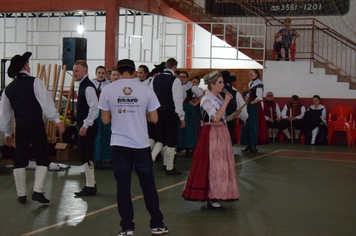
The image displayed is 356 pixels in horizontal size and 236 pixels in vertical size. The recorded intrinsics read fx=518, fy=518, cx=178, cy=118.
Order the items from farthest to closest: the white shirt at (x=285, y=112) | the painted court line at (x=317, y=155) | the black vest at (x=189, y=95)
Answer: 1. the white shirt at (x=285, y=112)
2. the painted court line at (x=317, y=155)
3. the black vest at (x=189, y=95)

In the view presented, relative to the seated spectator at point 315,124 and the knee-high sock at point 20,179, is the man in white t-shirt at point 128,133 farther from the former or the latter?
the seated spectator at point 315,124

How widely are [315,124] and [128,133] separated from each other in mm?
9048

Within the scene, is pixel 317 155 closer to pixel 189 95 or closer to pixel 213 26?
pixel 189 95

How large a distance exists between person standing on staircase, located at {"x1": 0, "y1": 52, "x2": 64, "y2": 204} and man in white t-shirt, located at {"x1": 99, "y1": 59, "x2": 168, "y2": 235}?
4.16 ft

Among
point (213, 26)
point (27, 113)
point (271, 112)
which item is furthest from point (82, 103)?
point (213, 26)

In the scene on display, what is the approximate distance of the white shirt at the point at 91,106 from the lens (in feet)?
18.3

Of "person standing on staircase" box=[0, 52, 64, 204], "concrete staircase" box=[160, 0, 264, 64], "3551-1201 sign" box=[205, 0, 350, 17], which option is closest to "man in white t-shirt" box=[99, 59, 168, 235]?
"person standing on staircase" box=[0, 52, 64, 204]

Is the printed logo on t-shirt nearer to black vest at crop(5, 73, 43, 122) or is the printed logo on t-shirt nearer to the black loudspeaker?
black vest at crop(5, 73, 43, 122)

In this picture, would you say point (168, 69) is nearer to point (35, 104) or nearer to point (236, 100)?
point (236, 100)

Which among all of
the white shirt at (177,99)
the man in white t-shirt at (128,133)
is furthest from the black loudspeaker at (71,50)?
the man in white t-shirt at (128,133)

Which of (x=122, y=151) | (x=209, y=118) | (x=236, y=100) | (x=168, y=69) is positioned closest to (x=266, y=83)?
(x=236, y=100)

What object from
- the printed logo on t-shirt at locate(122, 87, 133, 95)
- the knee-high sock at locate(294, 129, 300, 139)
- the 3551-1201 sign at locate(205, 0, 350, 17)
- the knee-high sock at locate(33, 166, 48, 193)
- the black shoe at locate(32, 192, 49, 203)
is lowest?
the black shoe at locate(32, 192, 49, 203)

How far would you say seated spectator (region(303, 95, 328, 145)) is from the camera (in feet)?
40.7

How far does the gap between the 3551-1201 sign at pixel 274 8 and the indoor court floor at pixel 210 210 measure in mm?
5607
